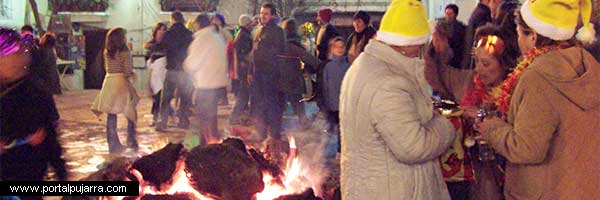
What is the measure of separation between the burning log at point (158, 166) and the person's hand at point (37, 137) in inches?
38.1

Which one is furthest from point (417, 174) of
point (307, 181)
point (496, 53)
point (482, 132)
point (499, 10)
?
point (499, 10)

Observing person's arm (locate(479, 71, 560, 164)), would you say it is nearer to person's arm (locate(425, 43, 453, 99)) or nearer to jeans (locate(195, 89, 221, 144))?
person's arm (locate(425, 43, 453, 99))

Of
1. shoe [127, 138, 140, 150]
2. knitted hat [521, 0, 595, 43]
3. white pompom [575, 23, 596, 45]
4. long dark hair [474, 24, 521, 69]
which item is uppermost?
knitted hat [521, 0, 595, 43]

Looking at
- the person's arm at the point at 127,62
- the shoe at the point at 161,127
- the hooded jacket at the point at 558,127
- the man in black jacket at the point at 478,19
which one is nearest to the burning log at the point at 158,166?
the hooded jacket at the point at 558,127

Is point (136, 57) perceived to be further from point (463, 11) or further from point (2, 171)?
point (2, 171)

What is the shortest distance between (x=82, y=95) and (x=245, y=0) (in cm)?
499

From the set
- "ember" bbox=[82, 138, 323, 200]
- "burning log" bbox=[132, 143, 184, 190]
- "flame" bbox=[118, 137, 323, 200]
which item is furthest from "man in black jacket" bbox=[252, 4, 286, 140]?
"burning log" bbox=[132, 143, 184, 190]

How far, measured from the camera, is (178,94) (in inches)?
474

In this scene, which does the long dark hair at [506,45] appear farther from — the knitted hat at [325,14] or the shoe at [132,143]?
the knitted hat at [325,14]

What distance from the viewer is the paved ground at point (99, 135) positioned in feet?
29.8

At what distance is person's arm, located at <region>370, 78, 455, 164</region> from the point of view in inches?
127

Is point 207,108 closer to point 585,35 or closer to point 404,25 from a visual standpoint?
point 585,35

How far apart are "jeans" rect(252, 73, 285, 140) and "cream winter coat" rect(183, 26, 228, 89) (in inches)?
30.1

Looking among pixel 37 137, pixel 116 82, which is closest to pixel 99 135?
pixel 116 82
